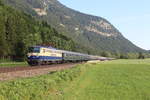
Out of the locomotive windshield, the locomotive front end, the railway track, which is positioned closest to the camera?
the railway track

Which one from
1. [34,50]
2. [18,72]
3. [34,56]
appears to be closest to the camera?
[18,72]

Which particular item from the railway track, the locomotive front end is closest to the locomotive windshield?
the locomotive front end

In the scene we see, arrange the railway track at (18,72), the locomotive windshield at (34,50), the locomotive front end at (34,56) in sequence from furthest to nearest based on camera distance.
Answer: the locomotive windshield at (34,50), the locomotive front end at (34,56), the railway track at (18,72)

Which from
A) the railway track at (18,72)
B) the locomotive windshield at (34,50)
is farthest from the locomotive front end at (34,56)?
the railway track at (18,72)

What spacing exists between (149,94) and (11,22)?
72.1 metres

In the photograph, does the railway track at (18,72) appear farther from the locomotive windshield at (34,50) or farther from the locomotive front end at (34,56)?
the locomotive windshield at (34,50)

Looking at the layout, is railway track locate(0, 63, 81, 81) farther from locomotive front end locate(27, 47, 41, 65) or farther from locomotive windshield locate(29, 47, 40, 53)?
locomotive windshield locate(29, 47, 40, 53)

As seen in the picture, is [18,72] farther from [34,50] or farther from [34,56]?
[34,50]

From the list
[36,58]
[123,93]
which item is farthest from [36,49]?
[123,93]

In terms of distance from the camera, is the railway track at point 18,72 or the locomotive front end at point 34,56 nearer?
the railway track at point 18,72

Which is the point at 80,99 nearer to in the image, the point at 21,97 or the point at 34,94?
the point at 34,94

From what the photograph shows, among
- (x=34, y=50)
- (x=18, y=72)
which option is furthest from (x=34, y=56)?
(x=18, y=72)

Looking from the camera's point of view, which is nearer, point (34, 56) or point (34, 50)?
point (34, 56)

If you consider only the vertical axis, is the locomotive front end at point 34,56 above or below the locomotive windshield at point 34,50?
below
